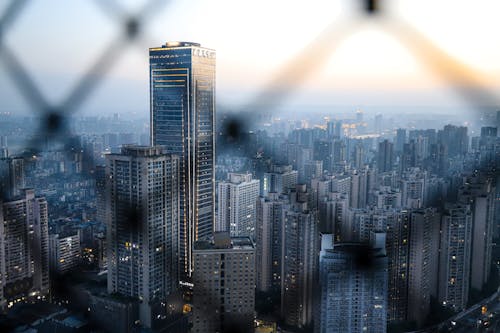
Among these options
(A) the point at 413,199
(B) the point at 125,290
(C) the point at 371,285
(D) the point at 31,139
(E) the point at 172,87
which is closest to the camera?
(D) the point at 31,139

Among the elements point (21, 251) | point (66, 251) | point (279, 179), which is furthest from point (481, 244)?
point (21, 251)

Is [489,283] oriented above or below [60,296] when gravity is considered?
below

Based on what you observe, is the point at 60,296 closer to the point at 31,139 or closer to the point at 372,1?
the point at 31,139

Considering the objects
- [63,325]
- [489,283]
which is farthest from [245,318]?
[489,283]

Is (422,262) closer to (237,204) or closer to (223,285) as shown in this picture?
(223,285)

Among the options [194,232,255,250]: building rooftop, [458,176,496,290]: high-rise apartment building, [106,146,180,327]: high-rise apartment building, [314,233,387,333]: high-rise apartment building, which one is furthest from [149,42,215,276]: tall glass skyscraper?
[458,176,496,290]: high-rise apartment building

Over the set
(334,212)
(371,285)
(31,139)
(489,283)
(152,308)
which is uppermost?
(31,139)
